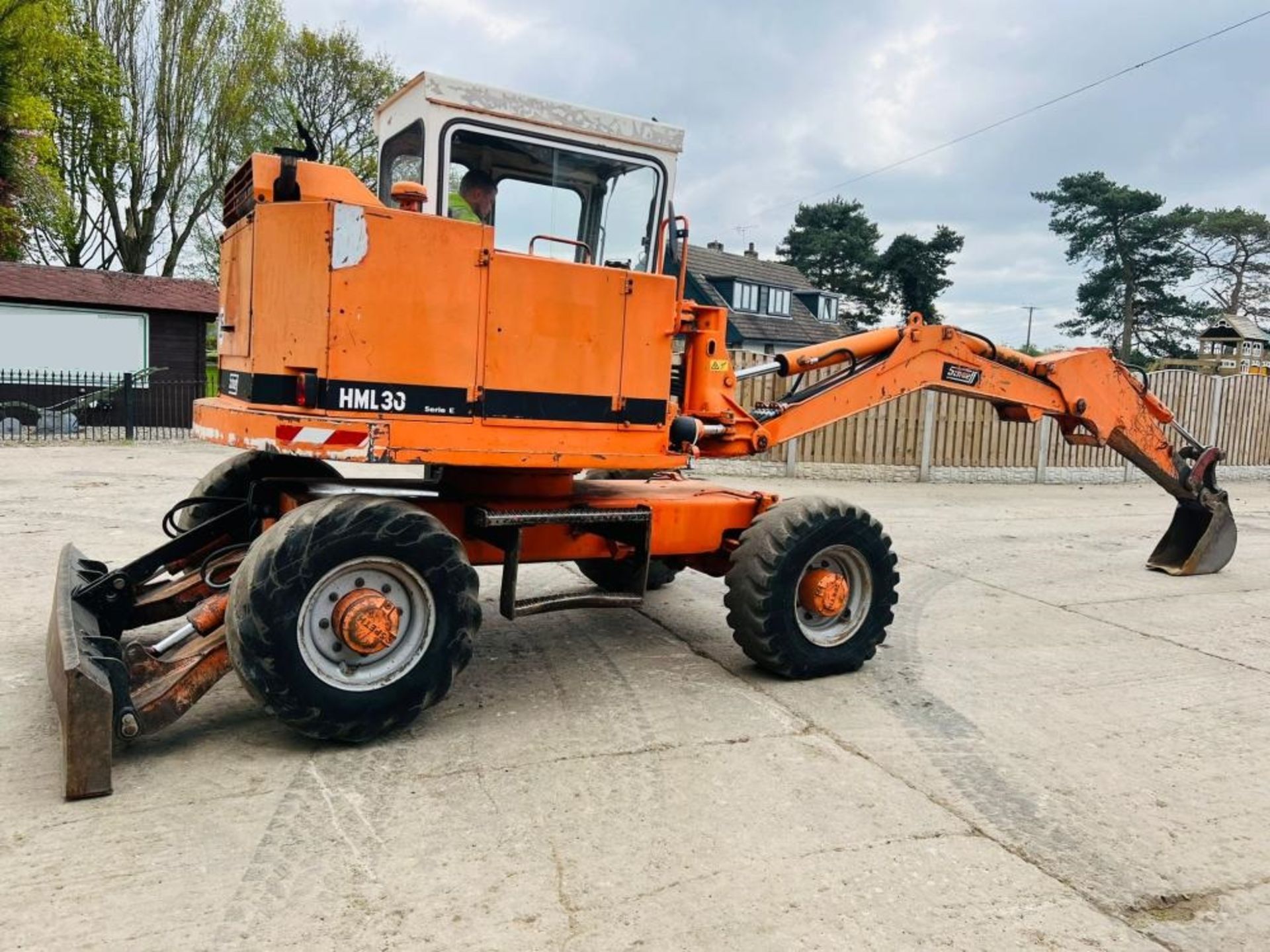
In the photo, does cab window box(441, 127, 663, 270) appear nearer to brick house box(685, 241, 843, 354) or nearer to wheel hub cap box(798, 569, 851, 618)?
wheel hub cap box(798, 569, 851, 618)

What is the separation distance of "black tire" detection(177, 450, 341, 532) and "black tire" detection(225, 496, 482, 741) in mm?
1560

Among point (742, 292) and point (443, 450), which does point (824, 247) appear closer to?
point (742, 292)

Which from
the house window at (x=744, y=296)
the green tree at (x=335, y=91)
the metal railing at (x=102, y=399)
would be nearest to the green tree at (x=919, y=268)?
the house window at (x=744, y=296)

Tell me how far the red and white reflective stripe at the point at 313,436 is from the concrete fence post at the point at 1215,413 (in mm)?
18196

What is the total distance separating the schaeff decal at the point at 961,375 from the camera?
6340 mm

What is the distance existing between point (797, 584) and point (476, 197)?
102 inches

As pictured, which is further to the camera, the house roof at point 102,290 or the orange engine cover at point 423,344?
the house roof at point 102,290

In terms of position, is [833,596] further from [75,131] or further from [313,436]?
[75,131]

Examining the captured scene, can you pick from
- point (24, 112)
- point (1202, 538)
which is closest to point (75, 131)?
point (24, 112)

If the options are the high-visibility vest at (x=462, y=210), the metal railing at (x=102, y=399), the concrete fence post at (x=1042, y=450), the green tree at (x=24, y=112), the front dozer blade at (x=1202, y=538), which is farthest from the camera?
the green tree at (x=24, y=112)

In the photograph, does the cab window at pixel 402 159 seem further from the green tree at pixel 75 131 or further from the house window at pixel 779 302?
the house window at pixel 779 302

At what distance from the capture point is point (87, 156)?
90.6 feet

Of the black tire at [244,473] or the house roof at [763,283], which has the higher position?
the house roof at [763,283]

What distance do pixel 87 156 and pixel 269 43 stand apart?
6272mm
